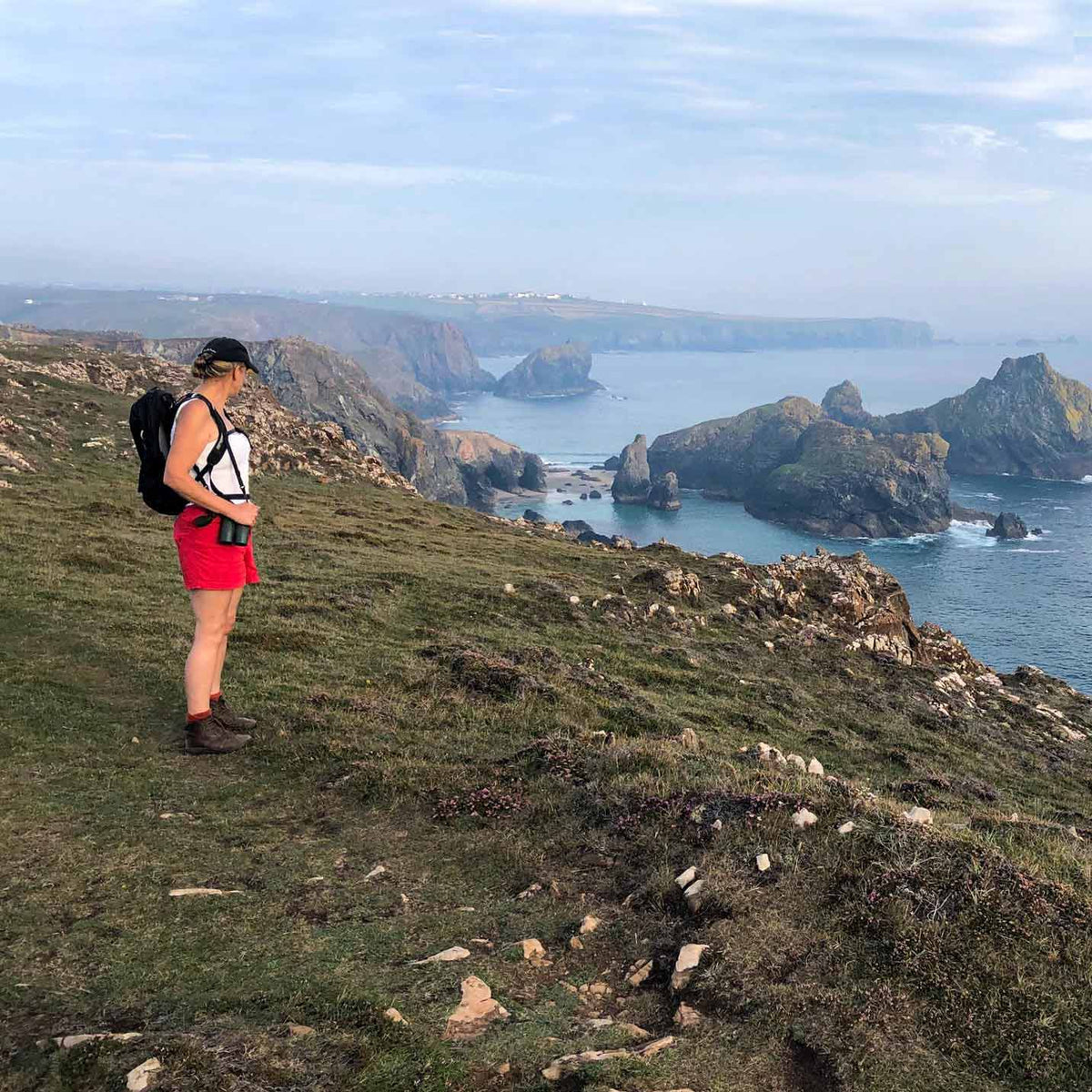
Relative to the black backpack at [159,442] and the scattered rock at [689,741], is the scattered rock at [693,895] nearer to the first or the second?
the scattered rock at [689,741]

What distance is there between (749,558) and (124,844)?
175719 millimetres

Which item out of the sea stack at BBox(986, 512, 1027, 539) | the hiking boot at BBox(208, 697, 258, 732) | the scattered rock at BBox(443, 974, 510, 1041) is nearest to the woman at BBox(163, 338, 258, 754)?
the hiking boot at BBox(208, 697, 258, 732)

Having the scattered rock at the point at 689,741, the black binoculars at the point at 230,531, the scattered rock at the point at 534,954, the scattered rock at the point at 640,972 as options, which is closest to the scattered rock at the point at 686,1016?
the scattered rock at the point at 640,972

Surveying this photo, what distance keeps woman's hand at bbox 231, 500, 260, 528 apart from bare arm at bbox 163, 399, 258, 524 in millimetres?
194

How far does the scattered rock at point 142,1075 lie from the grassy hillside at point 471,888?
0.07 meters

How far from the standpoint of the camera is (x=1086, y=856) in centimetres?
783

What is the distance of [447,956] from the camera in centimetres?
587

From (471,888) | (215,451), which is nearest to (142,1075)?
(471,888)

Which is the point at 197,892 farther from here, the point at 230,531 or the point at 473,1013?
the point at 230,531

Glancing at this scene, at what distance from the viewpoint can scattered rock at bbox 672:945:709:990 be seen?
5.59 m

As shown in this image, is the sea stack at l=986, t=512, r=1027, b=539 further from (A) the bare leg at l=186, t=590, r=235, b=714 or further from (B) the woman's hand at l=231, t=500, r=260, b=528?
(B) the woman's hand at l=231, t=500, r=260, b=528

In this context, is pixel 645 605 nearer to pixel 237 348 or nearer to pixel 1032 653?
pixel 237 348

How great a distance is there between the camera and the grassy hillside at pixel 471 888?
4844 mm

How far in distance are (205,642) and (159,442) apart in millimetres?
2232
